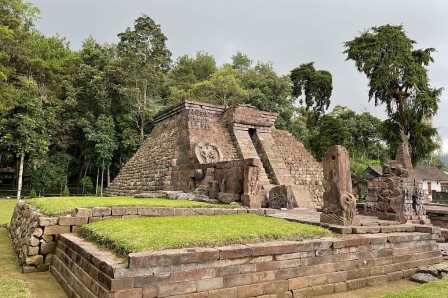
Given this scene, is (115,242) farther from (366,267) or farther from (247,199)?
(247,199)

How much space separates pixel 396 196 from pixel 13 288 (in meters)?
8.69

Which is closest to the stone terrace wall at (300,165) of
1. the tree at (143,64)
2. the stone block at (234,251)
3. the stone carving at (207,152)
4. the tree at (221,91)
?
the stone carving at (207,152)

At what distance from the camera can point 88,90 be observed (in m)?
27.4

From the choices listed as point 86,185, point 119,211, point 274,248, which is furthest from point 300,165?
point 86,185

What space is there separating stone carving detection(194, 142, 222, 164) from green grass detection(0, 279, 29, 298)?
9068 mm

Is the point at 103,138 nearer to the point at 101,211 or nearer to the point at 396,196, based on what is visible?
the point at 101,211

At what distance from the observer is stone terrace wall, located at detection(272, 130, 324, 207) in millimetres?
16625

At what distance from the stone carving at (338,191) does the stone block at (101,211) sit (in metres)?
4.50

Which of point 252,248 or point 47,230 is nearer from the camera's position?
point 252,248

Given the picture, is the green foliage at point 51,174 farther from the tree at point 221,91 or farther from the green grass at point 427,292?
the green grass at point 427,292

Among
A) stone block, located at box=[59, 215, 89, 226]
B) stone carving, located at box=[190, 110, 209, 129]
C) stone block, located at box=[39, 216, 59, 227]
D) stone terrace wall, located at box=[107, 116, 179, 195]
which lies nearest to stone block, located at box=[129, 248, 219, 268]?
stone block, located at box=[59, 215, 89, 226]

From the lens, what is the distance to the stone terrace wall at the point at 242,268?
3.82 m

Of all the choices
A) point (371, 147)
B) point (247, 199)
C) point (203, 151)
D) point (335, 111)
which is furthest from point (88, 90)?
point (371, 147)

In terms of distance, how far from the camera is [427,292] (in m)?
4.79
